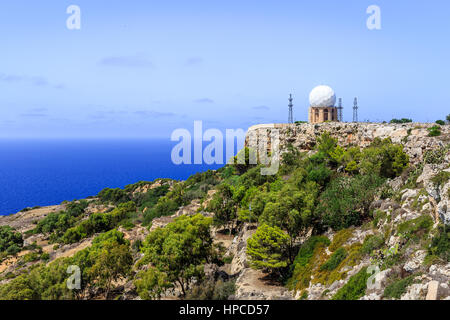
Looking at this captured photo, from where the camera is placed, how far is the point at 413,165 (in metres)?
23.1

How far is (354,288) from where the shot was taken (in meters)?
12.1

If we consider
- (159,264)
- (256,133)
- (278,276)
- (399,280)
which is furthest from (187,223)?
(256,133)

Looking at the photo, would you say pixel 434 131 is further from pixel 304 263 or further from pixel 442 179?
pixel 304 263

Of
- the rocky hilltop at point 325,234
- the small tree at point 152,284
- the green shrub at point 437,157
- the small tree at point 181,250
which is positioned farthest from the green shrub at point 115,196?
the green shrub at point 437,157

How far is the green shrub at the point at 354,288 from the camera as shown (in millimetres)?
11750

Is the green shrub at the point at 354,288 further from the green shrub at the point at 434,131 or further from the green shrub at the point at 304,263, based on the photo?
the green shrub at the point at 434,131

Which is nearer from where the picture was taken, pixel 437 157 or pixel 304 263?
pixel 304 263

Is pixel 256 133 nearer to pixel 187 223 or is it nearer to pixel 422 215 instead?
pixel 187 223

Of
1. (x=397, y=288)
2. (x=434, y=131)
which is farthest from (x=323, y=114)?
(x=397, y=288)

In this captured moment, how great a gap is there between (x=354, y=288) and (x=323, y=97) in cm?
3398

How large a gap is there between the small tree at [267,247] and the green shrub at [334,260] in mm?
2363

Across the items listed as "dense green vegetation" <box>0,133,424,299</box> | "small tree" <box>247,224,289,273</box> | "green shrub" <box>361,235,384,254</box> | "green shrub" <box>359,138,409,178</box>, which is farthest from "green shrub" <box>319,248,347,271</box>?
"green shrub" <box>359,138,409,178</box>

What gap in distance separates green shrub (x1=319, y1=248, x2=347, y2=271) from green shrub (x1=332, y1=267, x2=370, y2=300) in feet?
8.72
